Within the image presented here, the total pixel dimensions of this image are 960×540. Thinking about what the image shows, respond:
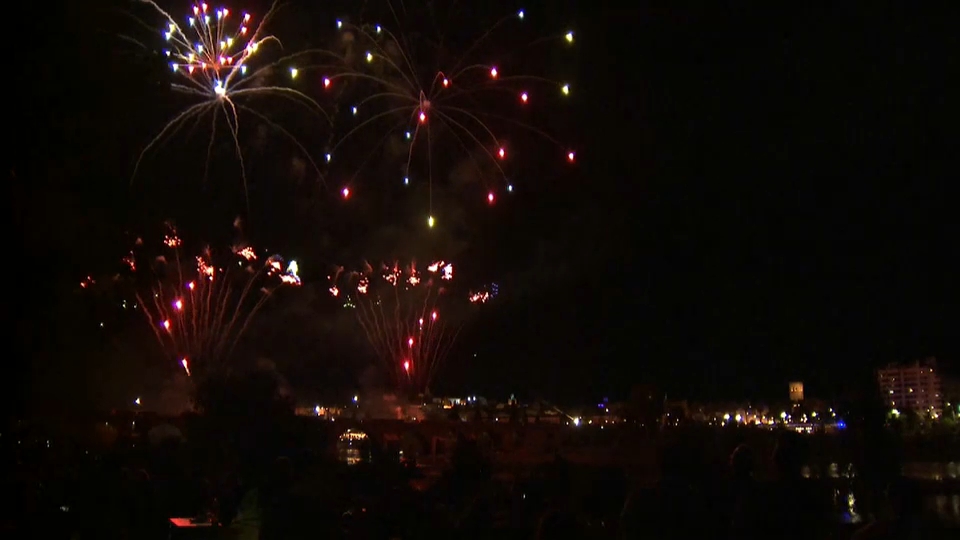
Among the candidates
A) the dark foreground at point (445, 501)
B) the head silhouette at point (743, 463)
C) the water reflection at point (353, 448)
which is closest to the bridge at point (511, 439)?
the water reflection at point (353, 448)

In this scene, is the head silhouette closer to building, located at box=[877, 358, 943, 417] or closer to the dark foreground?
the dark foreground

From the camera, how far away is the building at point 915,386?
8868 cm

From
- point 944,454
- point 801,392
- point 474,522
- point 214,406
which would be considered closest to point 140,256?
point 214,406

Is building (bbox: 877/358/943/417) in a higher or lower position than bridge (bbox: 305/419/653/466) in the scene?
higher

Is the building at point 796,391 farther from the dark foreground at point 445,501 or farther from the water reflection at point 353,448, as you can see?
the dark foreground at point 445,501

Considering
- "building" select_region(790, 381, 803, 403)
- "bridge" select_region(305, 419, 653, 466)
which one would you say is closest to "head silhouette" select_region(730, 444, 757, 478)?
"bridge" select_region(305, 419, 653, 466)

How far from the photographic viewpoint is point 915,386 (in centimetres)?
10175

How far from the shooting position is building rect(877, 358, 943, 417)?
291 feet

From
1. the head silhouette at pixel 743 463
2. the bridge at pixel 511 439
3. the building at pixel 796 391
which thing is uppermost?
the building at pixel 796 391

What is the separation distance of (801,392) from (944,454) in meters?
42.4

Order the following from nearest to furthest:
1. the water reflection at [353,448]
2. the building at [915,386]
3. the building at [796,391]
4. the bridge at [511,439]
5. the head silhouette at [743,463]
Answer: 1. the head silhouette at [743,463]
2. the water reflection at [353,448]
3. the bridge at [511,439]
4. the building at [796,391]
5. the building at [915,386]

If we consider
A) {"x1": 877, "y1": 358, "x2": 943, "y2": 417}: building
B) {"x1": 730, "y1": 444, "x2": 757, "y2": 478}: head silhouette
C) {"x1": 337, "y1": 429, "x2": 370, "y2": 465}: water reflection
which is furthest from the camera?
{"x1": 877, "y1": 358, "x2": 943, "y2": 417}: building

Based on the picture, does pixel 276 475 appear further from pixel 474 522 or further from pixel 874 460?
pixel 874 460

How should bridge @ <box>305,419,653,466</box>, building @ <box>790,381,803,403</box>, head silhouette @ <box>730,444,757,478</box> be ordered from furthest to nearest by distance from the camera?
building @ <box>790,381,803,403</box> < bridge @ <box>305,419,653,466</box> < head silhouette @ <box>730,444,757,478</box>
